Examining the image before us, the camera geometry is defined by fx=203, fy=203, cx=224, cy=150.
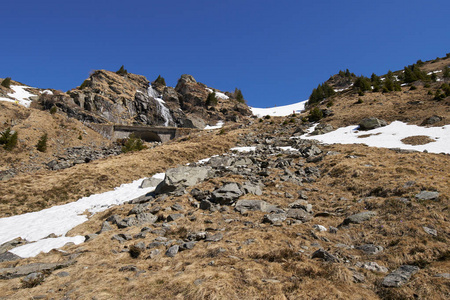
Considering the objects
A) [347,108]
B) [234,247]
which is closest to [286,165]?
[234,247]

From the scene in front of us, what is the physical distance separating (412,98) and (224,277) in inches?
2099

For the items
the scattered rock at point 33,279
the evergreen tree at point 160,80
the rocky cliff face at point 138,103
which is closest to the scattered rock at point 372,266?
the scattered rock at point 33,279

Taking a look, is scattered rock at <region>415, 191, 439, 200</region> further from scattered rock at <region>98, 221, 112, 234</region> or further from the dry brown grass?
scattered rock at <region>98, 221, 112, 234</region>

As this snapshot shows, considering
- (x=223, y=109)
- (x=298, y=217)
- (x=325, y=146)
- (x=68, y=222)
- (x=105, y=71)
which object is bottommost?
(x=298, y=217)

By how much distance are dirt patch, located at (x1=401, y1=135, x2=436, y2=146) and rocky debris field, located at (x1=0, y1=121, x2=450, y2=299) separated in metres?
9.65

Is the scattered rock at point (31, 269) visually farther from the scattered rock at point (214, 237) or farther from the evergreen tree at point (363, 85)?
the evergreen tree at point (363, 85)

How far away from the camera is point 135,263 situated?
7582 millimetres

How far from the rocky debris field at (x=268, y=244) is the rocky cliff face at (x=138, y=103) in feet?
205

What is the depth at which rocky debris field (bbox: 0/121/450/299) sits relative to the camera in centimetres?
537

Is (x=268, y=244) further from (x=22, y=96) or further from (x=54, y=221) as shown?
(x=22, y=96)

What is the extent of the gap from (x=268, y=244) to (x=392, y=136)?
92.5 ft

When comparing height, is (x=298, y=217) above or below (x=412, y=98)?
below

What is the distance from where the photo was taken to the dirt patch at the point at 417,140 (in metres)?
22.7

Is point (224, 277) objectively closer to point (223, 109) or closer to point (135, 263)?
point (135, 263)
